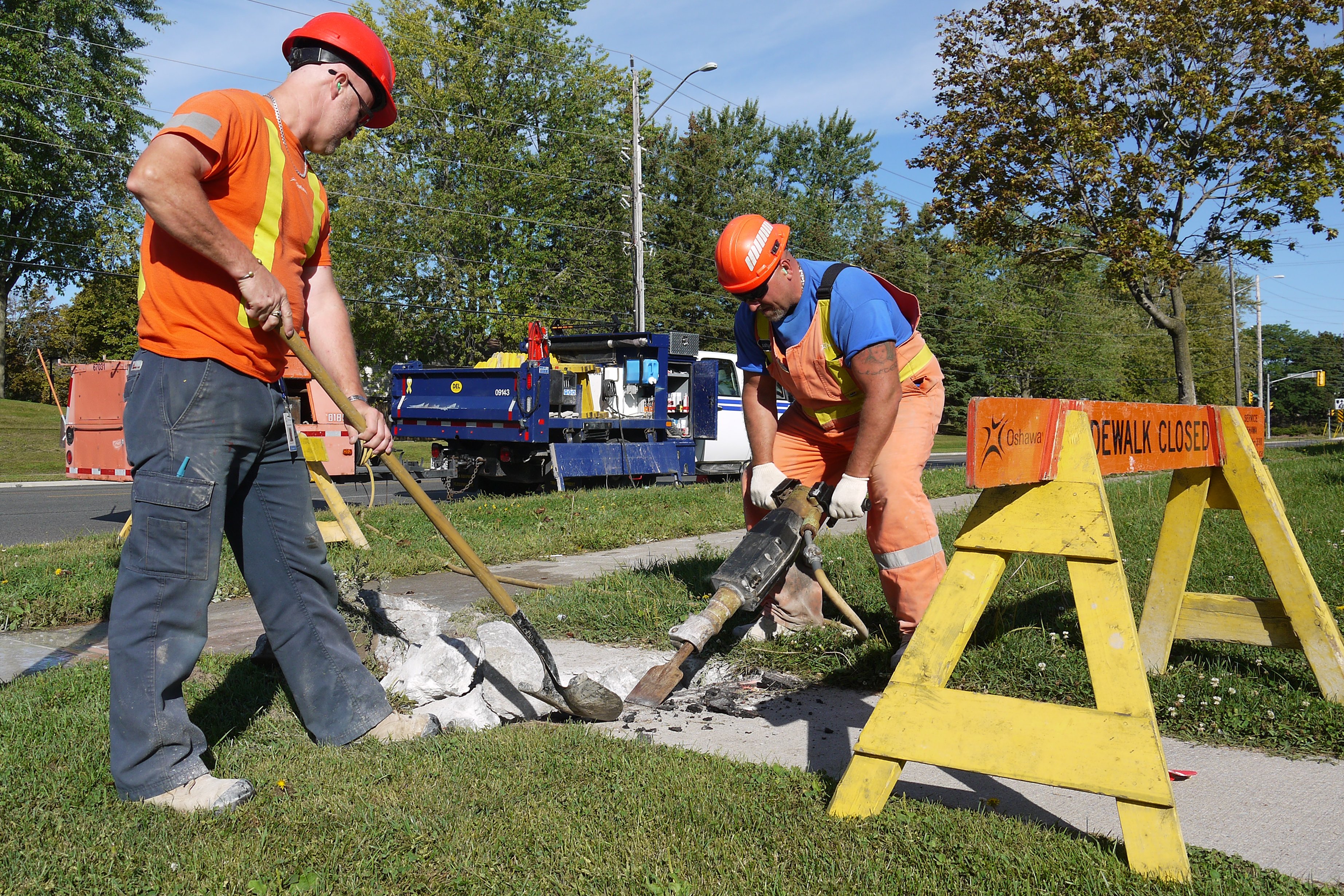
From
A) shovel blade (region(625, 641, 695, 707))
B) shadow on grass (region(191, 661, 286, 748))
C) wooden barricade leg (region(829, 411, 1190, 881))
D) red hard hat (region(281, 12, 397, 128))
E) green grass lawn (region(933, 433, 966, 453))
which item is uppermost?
red hard hat (region(281, 12, 397, 128))

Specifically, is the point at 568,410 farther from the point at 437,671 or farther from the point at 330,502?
the point at 437,671

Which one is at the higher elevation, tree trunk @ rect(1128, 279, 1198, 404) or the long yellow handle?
tree trunk @ rect(1128, 279, 1198, 404)

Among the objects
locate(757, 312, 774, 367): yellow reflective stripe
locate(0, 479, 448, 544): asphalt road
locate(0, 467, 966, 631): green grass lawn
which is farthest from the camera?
locate(0, 479, 448, 544): asphalt road

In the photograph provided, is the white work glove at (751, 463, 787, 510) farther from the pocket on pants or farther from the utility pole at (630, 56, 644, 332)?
the utility pole at (630, 56, 644, 332)

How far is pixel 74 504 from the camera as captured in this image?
12562 mm

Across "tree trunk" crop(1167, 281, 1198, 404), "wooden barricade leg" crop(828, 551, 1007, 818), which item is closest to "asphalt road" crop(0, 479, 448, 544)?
"wooden barricade leg" crop(828, 551, 1007, 818)

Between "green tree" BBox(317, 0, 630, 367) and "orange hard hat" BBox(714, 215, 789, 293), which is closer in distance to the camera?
"orange hard hat" BBox(714, 215, 789, 293)

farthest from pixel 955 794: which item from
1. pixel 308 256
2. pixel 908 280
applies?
pixel 908 280

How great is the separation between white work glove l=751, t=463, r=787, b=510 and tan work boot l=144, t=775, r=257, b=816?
2.31 meters

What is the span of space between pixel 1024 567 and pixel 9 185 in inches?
1439

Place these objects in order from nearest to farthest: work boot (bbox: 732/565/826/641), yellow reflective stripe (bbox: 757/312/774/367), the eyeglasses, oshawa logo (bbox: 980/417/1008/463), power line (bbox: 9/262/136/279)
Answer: oshawa logo (bbox: 980/417/1008/463), the eyeglasses, yellow reflective stripe (bbox: 757/312/774/367), work boot (bbox: 732/565/826/641), power line (bbox: 9/262/136/279)

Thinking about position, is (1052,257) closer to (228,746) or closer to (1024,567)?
(1024,567)

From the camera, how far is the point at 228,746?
9.75 ft

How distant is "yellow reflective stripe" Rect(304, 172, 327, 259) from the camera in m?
3.04
